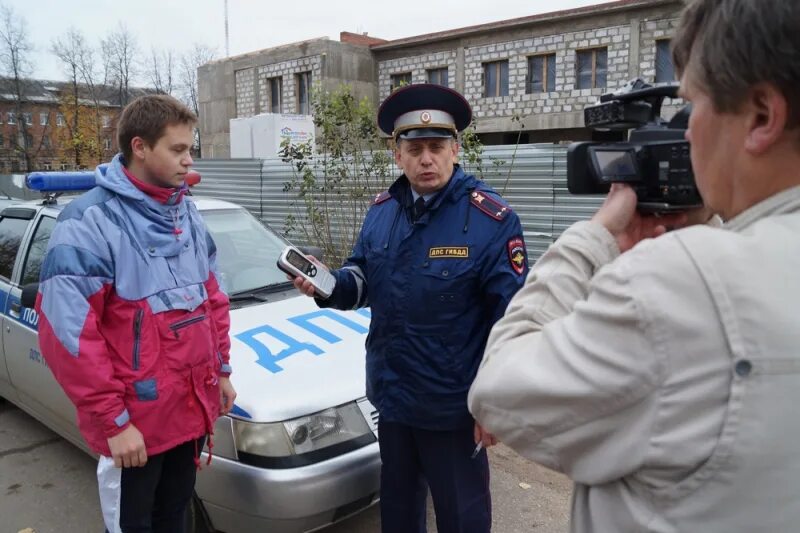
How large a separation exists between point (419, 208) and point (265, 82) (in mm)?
27982

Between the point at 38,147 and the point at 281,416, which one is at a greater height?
the point at 38,147

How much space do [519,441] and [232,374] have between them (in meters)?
2.11

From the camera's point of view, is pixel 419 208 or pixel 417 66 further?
pixel 417 66

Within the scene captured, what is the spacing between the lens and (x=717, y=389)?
75cm

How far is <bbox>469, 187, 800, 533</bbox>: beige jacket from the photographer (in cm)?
73

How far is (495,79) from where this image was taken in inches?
952

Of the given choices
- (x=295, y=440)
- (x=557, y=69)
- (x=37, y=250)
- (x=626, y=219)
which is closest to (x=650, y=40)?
(x=557, y=69)

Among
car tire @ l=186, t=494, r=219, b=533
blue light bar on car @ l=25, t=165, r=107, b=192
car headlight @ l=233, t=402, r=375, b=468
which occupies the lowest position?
car tire @ l=186, t=494, r=219, b=533

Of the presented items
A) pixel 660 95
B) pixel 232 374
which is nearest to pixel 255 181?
pixel 232 374

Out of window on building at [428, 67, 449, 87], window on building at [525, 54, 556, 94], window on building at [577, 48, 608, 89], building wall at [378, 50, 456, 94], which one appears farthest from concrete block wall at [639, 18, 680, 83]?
window on building at [428, 67, 449, 87]

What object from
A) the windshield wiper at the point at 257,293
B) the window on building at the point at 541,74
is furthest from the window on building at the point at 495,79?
the windshield wiper at the point at 257,293

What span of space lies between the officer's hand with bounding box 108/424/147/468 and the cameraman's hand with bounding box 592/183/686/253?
1821mm

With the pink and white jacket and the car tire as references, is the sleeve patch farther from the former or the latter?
the car tire

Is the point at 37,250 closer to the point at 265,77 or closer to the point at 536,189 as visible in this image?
the point at 536,189
